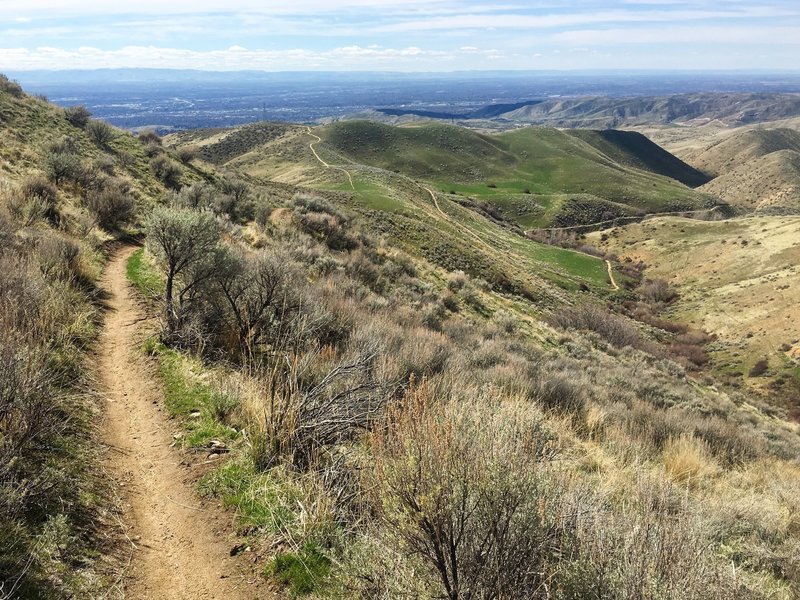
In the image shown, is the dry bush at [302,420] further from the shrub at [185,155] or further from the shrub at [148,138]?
the shrub at [148,138]

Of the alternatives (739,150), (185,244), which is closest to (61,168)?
(185,244)

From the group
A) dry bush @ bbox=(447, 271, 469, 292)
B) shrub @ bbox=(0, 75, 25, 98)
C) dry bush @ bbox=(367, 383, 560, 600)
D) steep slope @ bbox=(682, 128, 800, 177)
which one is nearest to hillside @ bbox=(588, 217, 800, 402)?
dry bush @ bbox=(447, 271, 469, 292)

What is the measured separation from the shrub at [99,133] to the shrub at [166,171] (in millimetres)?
3800

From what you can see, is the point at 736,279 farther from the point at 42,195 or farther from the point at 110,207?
the point at 42,195

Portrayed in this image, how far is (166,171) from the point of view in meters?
27.2

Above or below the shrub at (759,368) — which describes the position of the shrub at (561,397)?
above

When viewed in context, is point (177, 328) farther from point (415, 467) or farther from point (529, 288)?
point (529, 288)

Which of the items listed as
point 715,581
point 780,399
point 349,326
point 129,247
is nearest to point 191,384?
point 349,326

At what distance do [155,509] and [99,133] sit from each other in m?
33.2

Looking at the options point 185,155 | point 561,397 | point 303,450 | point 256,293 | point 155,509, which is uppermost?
point 185,155

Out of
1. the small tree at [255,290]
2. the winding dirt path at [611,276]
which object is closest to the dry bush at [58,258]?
the small tree at [255,290]

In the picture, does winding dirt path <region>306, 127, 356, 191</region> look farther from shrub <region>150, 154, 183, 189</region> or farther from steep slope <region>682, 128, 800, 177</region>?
steep slope <region>682, 128, 800, 177</region>

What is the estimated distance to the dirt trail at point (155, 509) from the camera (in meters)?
3.31

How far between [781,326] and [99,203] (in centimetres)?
4324
